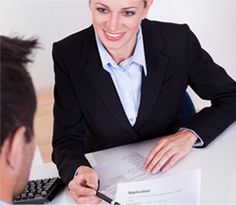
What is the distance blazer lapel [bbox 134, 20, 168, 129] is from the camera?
1.41 meters

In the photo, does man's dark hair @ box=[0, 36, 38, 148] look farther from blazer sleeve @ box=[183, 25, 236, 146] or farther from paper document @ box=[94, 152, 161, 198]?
blazer sleeve @ box=[183, 25, 236, 146]

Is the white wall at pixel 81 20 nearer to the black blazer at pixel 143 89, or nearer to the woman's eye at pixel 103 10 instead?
the black blazer at pixel 143 89

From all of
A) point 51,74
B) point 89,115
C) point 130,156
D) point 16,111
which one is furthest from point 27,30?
point 16,111

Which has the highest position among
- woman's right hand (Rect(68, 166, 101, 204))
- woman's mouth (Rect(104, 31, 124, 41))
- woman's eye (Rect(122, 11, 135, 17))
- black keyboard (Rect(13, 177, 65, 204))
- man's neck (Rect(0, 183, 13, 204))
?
woman's eye (Rect(122, 11, 135, 17))

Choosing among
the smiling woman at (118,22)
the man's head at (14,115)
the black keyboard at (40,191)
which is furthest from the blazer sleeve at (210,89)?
the man's head at (14,115)

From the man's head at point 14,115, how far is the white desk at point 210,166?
17.7 inches

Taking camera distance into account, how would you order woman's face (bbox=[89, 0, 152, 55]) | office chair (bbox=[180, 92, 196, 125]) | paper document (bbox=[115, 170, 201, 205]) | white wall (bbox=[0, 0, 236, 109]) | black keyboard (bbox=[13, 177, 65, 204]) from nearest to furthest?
paper document (bbox=[115, 170, 201, 205]) → black keyboard (bbox=[13, 177, 65, 204]) → woman's face (bbox=[89, 0, 152, 55]) → office chair (bbox=[180, 92, 196, 125]) → white wall (bbox=[0, 0, 236, 109])

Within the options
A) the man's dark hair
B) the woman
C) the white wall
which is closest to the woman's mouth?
the woman

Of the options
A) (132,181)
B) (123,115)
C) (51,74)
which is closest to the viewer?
(132,181)

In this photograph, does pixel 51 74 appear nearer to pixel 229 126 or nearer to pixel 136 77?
pixel 136 77

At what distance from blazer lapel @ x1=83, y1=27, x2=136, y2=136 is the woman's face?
0.07 meters

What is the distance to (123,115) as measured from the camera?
1.39 m

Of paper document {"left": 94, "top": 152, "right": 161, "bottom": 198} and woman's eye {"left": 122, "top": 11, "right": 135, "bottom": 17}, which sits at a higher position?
woman's eye {"left": 122, "top": 11, "right": 135, "bottom": 17}

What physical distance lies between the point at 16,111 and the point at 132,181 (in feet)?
1.72
